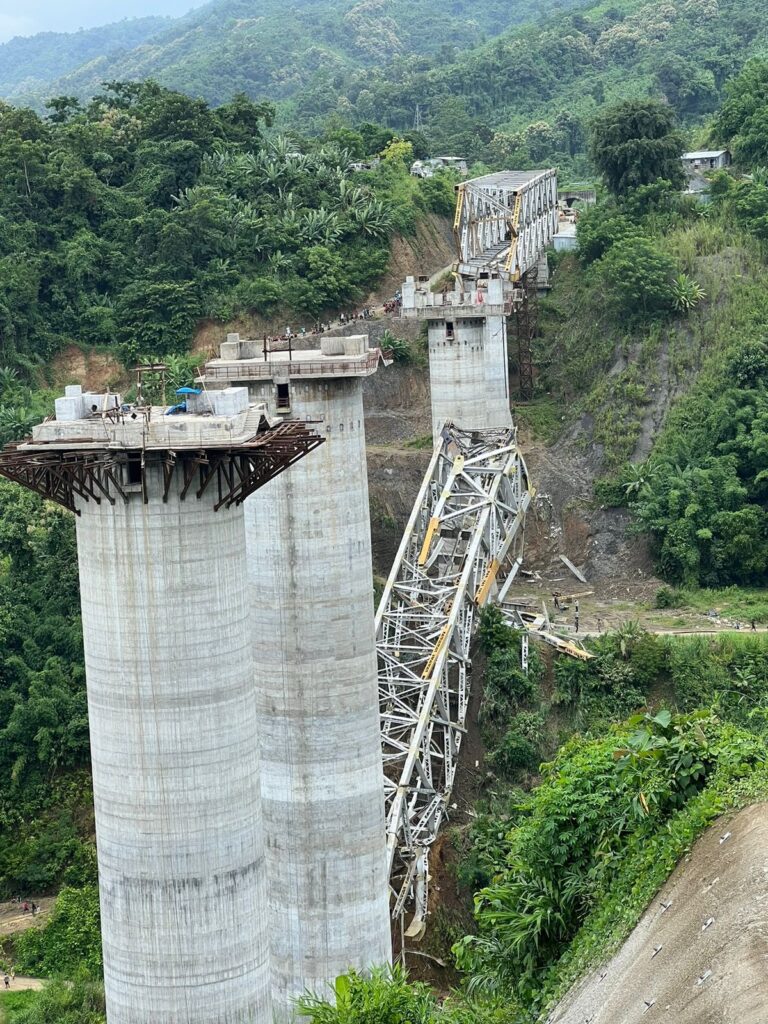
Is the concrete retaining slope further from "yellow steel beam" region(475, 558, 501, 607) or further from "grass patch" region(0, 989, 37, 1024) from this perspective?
"yellow steel beam" region(475, 558, 501, 607)

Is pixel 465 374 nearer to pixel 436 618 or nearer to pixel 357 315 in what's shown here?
pixel 436 618

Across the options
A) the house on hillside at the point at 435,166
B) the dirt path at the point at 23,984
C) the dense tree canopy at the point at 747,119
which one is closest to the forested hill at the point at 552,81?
the dense tree canopy at the point at 747,119

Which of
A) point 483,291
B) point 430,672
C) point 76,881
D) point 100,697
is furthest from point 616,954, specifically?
point 483,291

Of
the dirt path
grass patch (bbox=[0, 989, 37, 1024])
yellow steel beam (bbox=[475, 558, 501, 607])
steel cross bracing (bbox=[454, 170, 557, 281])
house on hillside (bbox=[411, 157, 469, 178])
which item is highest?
house on hillside (bbox=[411, 157, 469, 178])

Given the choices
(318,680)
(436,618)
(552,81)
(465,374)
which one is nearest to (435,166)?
(465,374)

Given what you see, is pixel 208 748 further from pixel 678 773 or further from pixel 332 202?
pixel 332 202

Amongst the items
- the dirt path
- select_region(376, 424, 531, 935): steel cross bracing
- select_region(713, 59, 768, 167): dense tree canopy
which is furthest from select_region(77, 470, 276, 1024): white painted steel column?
select_region(713, 59, 768, 167): dense tree canopy

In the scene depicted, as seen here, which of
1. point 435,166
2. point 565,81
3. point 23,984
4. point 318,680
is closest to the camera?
point 318,680
